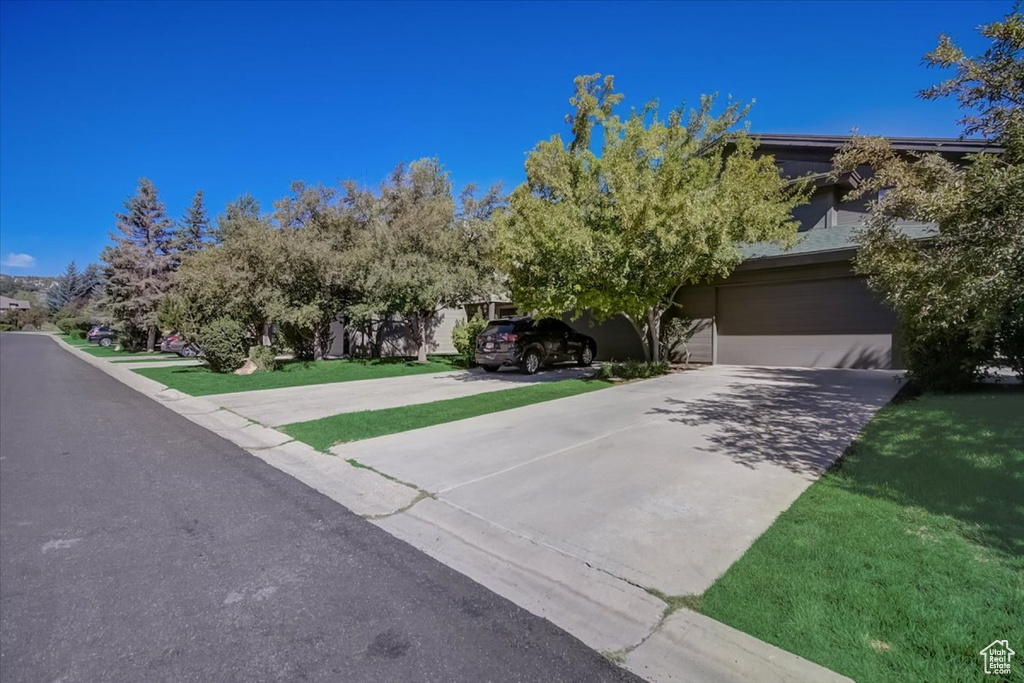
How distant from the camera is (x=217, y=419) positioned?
9352 mm

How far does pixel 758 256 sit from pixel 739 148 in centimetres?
338

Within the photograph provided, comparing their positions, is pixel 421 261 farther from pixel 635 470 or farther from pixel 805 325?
pixel 635 470

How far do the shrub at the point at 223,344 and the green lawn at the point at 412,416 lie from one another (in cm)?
981

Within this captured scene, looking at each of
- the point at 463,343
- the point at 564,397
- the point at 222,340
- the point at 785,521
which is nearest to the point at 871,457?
the point at 785,521

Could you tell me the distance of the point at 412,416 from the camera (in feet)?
29.3

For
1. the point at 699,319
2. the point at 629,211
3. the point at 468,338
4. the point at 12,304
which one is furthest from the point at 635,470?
the point at 12,304

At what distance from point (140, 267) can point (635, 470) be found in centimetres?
3481

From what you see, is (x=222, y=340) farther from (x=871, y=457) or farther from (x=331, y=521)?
(x=871, y=457)

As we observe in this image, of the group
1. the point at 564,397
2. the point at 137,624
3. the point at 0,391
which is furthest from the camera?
the point at 0,391

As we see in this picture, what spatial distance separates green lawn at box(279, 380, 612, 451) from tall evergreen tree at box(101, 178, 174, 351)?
25.8 metres

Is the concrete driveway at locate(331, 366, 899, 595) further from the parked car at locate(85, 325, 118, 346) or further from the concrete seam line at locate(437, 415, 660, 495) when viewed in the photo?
the parked car at locate(85, 325, 118, 346)

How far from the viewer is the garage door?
13.7m

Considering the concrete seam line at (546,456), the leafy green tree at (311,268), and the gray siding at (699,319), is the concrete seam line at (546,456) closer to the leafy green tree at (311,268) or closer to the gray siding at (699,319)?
the gray siding at (699,319)

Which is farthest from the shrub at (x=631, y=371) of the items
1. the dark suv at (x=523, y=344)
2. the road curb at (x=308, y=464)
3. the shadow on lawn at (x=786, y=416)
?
the road curb at (x=308, y=464)
